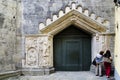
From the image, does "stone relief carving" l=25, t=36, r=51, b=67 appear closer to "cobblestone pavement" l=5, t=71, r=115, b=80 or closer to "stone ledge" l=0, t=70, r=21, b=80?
"stone ledge" l=0, t=70, r=21, b=80

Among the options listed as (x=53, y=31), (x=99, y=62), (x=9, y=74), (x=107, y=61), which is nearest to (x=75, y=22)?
(x=53, y=31)

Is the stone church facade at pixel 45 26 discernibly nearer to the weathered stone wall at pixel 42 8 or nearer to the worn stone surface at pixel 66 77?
the weathered stone wall at pixel 42 8

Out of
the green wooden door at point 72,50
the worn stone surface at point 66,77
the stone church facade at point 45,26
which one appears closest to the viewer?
the worn stone surface at point 66,77

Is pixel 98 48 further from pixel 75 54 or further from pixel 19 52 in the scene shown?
pixel 19 52

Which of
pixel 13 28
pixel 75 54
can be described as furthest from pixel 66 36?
pixel 13 28

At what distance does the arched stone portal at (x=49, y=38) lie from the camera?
9.67 metres

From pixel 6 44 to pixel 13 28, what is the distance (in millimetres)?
704

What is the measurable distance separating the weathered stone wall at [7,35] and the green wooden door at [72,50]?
5.94ft

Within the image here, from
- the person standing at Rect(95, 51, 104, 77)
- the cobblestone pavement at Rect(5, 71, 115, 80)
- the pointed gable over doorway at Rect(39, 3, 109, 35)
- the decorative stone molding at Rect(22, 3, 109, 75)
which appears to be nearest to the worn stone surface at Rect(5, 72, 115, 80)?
the cobblestone pavement at Rect(5, 71, 115, 80)

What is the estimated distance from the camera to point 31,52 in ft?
32.3

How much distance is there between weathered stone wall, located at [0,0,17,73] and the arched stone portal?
0.52 m

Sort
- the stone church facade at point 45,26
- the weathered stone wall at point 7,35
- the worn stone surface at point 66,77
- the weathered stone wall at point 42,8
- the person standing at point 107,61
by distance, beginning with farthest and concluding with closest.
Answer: the weathered stone wall at point 42,8 < the stone church facade at point 45,26 < the weathered stone wall at point 7,35 < the person standing at point 107,61 < the worn stone surface at point 66,77

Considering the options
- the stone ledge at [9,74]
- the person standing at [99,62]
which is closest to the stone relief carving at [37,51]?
the stone ledge at [9,74]

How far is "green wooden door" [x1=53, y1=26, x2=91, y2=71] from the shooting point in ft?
34.3
